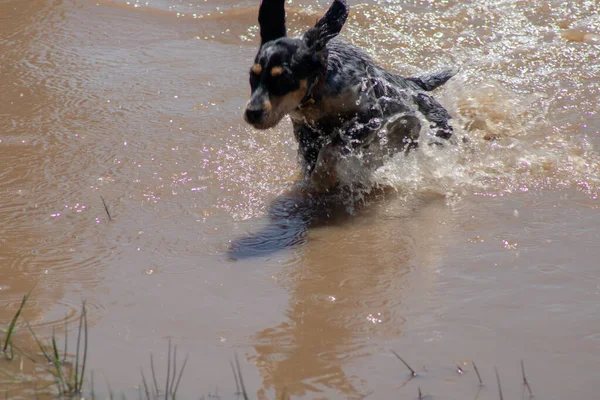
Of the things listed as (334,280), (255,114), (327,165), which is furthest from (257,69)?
(334,280)

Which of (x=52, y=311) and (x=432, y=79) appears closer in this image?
(x=52, y=311)

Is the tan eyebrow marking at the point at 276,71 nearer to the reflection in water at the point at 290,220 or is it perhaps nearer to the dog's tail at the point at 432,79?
the reflection in water at the point at 290,220

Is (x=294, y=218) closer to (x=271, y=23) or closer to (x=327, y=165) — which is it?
(x=327, y=165)

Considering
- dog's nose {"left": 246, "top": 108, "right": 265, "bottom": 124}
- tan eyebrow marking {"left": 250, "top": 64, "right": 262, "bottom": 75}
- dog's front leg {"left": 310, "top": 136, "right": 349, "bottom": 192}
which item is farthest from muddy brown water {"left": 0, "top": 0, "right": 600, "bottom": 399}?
tan eyebrow marking {"left": 250, "top": 64, "right": 262, "bottom": 75}

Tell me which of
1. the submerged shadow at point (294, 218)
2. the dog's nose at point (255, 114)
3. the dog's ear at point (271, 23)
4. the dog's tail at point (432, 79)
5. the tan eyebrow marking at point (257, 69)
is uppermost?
the dog's ear at point (271, 23)

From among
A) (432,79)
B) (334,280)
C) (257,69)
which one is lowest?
(334,280)

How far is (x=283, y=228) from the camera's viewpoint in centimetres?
453

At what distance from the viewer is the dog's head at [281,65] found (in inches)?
183

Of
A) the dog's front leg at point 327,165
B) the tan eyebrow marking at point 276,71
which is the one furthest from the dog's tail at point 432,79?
the tan eyebrow marking at point 276,71

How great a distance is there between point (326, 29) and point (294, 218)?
1.21 metres

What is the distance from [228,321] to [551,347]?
1.30m

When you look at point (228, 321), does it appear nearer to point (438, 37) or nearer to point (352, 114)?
point (352, 114)

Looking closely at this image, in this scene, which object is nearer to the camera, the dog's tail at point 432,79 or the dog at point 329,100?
the dog at point 329,100

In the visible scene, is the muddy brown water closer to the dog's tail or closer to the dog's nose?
the dog's tail
